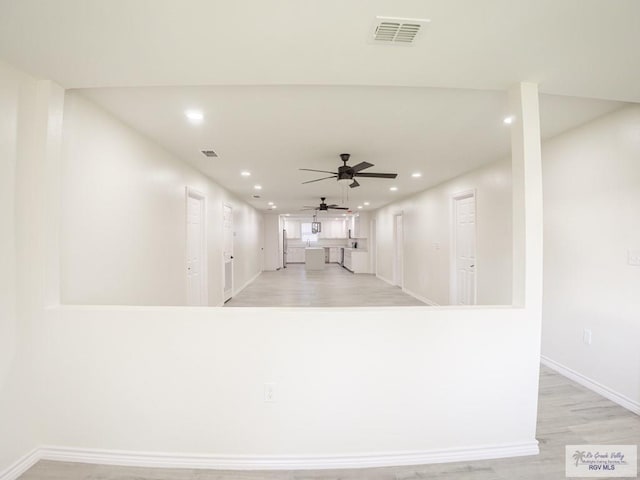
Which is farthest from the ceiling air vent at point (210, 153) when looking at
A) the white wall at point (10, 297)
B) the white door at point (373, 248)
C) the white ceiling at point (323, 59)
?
the white door at point (373, 248)

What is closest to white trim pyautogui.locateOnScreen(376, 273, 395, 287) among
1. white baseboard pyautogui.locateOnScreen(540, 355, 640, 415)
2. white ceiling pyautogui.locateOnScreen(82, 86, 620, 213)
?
white ceiling pyautogui.locateOnScreen(82, 86, 620, 213)

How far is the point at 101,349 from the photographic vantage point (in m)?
1.77

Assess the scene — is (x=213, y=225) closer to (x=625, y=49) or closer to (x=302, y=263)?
(x=625, y=49)

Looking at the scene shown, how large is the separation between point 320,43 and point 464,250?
14.0 ft

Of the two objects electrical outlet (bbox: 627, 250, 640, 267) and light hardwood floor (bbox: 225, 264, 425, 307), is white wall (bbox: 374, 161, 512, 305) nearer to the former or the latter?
light hardwood floor (bbox: 225, 264, 425, 307)

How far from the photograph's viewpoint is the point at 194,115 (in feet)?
8.01

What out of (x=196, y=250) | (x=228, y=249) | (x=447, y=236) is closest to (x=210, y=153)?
(x=196, y=250)

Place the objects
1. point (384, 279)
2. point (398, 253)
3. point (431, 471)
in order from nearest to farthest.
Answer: point (431, 471) → point (398, 253) → point (384, 279)

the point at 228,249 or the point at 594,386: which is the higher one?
the point at 228,249

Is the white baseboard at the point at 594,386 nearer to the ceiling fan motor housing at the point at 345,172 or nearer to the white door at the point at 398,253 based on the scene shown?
the ceiling fan motor housing at the point at 345,172

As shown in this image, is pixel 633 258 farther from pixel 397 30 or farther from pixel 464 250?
pixel 397 30

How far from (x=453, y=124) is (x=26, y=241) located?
3430 mm

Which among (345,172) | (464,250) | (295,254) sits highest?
(345,172)

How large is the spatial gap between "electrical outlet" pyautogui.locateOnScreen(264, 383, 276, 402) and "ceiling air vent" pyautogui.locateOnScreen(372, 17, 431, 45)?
2.06 metres
